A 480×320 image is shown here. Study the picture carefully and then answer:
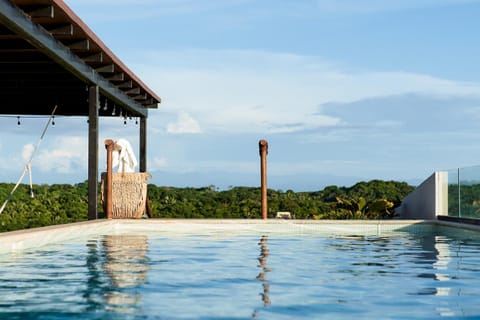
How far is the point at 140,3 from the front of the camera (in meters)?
13.4

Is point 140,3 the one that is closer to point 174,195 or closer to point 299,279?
point 299,279

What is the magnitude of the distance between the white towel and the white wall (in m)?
5.93

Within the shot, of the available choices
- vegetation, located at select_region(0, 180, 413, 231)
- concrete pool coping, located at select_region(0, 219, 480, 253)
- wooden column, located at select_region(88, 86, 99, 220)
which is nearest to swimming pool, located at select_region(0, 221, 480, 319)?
concrete pool coping, located at select_region(0, 219, 480, 253)

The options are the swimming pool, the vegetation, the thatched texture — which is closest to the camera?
the swimming pool

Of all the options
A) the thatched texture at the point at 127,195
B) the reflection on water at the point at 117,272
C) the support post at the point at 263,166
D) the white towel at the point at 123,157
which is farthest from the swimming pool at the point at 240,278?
the white towel at the point at 123,157

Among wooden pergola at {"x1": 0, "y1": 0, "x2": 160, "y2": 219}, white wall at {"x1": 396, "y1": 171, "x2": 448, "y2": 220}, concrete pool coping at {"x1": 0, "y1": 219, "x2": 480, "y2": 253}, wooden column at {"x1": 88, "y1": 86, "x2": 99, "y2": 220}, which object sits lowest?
concrete pool coping at {"x1": 0, "y1": 219, "x2": 480, "y2": 253}

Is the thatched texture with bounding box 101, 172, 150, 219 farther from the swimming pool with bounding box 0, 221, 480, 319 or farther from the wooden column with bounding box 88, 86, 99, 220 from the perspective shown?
the swimming pool with bounding box 0, 221, 480, 319

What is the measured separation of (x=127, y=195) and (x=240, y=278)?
8.77 metres

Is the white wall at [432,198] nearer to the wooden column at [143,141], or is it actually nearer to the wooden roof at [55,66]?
the wooden roof at [55,66]

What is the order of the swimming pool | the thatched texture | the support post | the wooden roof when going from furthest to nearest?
the thatched texture, the support post, the wooden roof, the swimming pool

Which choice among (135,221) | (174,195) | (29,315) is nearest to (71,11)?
(135,221)

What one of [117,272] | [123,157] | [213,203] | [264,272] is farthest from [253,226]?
[213,203]

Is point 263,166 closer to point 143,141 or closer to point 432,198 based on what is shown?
point 432,198

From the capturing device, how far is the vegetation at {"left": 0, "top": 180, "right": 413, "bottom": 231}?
1772 cm
